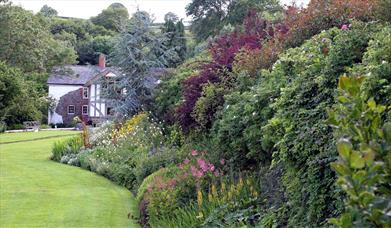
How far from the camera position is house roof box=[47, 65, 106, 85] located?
47406 millimetres

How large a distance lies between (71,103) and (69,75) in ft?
9.28

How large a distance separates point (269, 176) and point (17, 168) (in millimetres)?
11153

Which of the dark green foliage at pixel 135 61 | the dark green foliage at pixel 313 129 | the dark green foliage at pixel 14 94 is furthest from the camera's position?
the dark green foliage at pixel 14 94

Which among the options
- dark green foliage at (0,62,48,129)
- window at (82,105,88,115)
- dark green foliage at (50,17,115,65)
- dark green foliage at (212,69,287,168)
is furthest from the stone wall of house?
dark green foliage at (212,69,287,168)

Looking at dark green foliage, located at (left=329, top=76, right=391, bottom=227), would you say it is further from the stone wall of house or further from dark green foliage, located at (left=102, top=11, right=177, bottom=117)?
the stone wall of house

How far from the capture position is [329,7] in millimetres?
8148

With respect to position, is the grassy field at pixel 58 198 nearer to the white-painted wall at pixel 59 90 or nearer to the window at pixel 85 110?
the window at pixel 85 110

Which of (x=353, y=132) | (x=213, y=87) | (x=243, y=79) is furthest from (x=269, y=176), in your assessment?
(x=353, y=132)

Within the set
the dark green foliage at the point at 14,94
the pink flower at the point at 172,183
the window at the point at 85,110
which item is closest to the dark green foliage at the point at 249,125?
the pink flower at the point at 172,183

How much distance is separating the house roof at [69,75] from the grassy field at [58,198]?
32057mm

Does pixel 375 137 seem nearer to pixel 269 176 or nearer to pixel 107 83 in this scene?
pixel 269 176

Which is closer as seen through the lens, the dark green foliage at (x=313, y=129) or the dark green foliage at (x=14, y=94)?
the dark green foliage at (x=313, y=129)

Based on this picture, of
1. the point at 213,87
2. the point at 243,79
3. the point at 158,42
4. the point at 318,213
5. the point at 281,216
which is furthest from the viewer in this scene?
the point at 158,42

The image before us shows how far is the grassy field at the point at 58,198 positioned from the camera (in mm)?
8516
